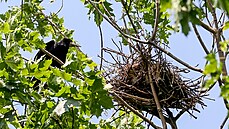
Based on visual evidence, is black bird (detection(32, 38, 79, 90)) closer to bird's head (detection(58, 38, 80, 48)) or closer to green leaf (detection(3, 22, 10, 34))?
bird's head (detection(58, 38, 80, 48))

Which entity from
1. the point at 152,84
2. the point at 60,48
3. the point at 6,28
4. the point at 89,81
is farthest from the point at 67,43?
the point at 89,81

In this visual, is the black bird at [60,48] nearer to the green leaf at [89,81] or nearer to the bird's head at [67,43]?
the bird's head at [67,43]

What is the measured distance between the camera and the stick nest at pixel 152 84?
3861 millimetres

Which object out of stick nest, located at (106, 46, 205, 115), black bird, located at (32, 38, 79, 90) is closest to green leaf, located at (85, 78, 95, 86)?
stick nest, located at (106, 46, 205, 115)

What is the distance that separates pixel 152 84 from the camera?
3.81 meters

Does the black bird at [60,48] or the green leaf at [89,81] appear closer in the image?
the green leaf at [89,81]

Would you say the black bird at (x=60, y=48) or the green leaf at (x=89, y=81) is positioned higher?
the black bird at (x=60, y=48)

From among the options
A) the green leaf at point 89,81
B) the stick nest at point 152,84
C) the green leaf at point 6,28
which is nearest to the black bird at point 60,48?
the stick nest at point 152,84

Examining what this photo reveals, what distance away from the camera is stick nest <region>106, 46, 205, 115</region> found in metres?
3.86

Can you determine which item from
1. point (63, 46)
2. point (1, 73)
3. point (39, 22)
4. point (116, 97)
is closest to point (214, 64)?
point (1, 73)

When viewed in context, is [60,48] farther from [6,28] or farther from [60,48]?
[6,28]

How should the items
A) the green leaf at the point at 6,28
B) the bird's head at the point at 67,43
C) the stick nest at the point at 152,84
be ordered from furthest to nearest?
the bird's head at the point at 67,43 < the stick nest at the point at 152,84 < the green leaf at the point at 6,28

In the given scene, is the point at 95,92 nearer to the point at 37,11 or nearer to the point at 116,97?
the point at 116,97

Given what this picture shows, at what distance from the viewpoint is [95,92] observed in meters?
2.64
